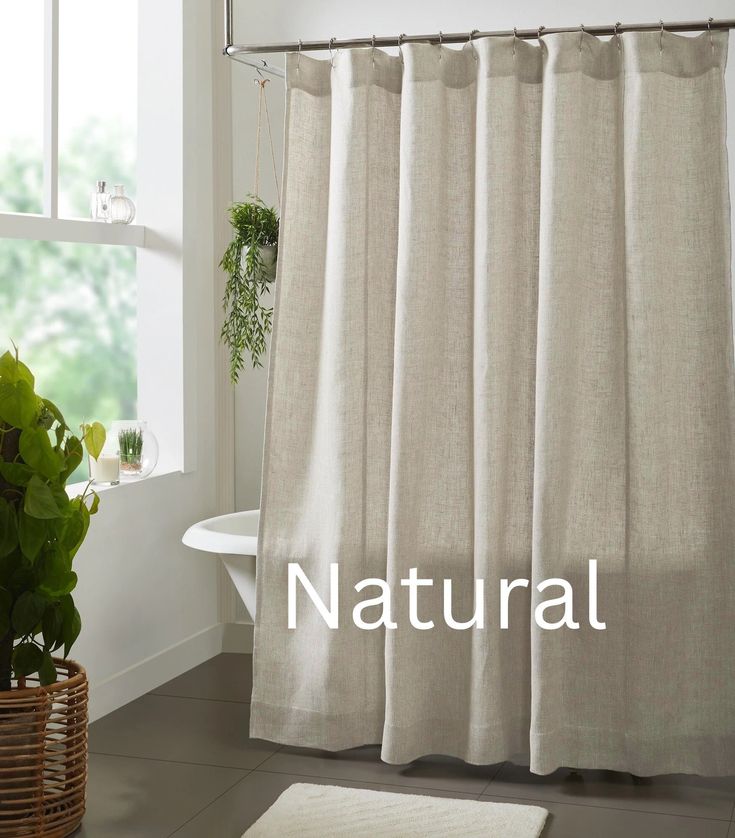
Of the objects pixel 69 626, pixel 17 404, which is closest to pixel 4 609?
pixel 69 626

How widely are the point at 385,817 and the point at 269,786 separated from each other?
34 centimetres

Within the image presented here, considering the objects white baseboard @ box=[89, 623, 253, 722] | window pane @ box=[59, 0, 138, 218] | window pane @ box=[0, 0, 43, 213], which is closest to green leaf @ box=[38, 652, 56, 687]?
white baseboard @ box=[89, 623, 253, 722]

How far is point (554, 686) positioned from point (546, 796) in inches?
10.2

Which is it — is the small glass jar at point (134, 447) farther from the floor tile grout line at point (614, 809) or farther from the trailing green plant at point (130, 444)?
the floor tile grout line at point (614, 809)

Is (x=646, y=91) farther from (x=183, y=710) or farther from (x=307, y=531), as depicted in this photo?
(x=183, y=710)

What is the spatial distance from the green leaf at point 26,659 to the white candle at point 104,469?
37.2 inches

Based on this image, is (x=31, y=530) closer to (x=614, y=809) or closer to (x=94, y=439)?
(x=94, y=439)

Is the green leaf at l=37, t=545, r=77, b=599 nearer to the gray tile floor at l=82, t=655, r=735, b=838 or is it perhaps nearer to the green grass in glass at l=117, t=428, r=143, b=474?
the gray tile floor at l=82, t=655, r=735, b=838

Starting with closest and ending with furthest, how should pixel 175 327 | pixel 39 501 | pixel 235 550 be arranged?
pixel 39 501 < pixel 235 550 < pixel 175 327

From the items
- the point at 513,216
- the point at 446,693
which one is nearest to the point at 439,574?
the point at 446,693

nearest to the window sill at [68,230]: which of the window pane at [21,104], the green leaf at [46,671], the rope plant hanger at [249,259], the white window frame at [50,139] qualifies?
the white window frame at [50,139]

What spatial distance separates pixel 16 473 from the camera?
87.4 inches

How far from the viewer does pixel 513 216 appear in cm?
258

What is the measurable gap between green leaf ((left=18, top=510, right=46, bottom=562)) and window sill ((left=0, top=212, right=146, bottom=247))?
101cm
